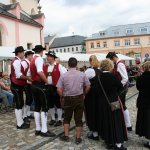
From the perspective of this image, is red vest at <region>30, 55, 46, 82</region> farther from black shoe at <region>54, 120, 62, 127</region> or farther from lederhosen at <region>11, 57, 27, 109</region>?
black shoe at <region>54, 120, 62, 127</region>

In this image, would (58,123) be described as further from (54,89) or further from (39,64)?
(39,64)

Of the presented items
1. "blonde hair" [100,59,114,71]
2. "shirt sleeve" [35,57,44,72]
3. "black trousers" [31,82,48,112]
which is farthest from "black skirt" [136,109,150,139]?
"shirt sleeve" [35,57,44,72]

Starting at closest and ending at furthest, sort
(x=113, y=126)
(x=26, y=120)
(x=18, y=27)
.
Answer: (x=113, y=126), (x=26, y=120), (x=18, y=27)

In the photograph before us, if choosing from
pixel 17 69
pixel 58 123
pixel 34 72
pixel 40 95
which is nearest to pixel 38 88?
pixel 40 95

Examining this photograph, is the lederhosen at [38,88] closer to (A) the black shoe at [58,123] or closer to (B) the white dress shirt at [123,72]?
(A) the black shoe at [58,123]

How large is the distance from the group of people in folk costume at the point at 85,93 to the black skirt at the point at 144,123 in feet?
0.28

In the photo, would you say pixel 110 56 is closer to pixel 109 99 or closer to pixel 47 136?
pixel 109 99

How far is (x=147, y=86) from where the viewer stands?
5.42 meters

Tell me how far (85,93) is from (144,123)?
1.37 metres

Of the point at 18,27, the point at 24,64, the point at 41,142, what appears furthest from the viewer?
the point at 18,27

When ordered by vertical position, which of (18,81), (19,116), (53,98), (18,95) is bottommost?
(19,116)

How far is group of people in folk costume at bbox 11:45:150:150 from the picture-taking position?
538 centimetres

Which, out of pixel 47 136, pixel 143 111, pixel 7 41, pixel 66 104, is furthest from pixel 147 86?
pixel 7 41

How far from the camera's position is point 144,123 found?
550 cm
